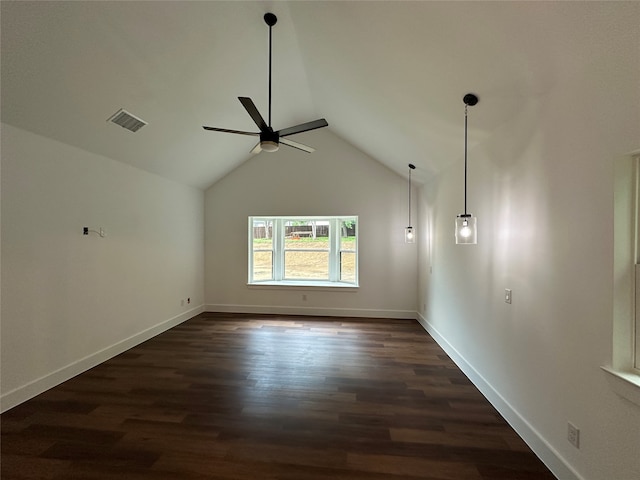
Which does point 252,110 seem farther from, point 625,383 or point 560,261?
point 625,383

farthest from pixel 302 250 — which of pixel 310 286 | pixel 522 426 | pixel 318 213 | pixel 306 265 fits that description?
pixel 522 426

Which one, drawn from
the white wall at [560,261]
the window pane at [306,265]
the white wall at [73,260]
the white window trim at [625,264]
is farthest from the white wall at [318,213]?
the white window trim at [625,264]

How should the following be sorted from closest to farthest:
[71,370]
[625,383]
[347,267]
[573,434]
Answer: [625,383], [573,434], [71,370], [347,267]

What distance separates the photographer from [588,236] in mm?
1593

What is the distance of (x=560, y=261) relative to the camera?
180 cm

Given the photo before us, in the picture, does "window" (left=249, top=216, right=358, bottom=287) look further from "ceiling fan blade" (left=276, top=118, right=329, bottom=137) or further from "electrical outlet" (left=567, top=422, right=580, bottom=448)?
"electrical outlet" (left=567, top=422, right=580, bottom=448)

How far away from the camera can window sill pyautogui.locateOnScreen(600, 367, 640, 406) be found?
4.31ft

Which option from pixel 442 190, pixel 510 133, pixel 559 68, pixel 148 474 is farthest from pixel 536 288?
pixel 148 474

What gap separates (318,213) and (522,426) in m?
4.16

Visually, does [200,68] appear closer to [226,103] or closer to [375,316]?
[226,103]

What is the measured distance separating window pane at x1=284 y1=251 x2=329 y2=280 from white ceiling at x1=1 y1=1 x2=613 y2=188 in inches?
115

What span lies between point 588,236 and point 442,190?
2501 millimetres

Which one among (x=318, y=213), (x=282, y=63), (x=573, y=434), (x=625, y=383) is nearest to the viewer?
(x=625, y=383)

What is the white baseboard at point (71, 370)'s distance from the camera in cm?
249
